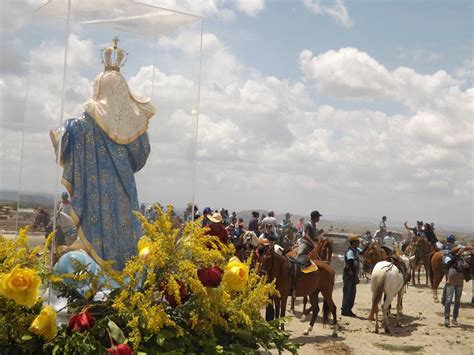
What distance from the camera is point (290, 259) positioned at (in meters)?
10.1

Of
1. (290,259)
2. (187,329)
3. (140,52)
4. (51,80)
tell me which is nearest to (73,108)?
(51,80)

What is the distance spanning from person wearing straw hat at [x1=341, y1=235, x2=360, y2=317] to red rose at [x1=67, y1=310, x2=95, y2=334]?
9.87m

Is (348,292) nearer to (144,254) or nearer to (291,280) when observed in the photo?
(291,280)

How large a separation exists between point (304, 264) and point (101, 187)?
18.7 feet

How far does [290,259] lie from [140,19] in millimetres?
5890

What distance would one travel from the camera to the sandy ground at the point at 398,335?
9852 millimetres

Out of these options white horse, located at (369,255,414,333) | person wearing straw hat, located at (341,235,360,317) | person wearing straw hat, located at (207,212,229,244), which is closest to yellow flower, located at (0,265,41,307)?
person wearing straw hat, located at (207,212,229,244)

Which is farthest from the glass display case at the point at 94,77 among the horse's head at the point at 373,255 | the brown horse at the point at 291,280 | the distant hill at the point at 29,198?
the horse's head at the point at 373,255

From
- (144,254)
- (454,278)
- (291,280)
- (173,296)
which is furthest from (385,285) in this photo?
(144,254)

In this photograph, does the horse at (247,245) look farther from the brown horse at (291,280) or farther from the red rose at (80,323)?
the red rose at (80,323)

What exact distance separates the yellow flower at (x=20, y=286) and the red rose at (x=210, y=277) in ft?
3.19

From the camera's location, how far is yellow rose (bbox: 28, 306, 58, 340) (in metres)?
3.07

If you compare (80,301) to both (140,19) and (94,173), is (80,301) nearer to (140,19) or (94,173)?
A: (94,173)

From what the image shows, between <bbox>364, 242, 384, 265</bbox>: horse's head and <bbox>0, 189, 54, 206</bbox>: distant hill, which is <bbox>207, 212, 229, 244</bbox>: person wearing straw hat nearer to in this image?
<bbox>0, 189, 54, 206</bbox>: distant hill
